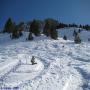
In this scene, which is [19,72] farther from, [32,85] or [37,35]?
[37,35]

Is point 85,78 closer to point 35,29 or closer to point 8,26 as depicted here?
point 35,29

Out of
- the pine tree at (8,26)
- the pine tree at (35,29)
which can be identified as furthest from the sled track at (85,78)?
the pine tree at (8,26)

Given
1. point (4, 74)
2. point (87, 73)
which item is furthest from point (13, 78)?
point (87, 73)

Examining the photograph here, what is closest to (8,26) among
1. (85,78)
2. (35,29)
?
(35,29)

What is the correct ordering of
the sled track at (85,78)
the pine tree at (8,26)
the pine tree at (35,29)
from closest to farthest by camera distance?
the sled track at (85,78) < the pine tree at (35,29) < the pine tree at (8,26)

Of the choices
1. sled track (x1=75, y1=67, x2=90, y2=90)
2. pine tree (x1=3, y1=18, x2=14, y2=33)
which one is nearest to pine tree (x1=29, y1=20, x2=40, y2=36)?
pine tree (x1=3, y1=18, x2=14, y2=33)

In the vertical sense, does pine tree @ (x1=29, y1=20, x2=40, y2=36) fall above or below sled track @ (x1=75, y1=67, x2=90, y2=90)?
above

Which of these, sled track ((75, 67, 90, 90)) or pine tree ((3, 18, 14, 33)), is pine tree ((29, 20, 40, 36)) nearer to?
pine tree ((3, 18, 14, 33))

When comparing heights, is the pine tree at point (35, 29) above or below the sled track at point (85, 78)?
above

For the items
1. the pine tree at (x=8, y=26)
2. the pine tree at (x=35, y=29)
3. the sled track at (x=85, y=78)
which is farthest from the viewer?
the pine tree at (x=8, y=26)

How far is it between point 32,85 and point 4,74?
12.0 ft

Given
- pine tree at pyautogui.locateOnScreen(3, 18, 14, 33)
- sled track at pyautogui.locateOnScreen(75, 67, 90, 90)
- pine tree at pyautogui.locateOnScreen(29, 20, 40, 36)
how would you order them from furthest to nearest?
1. pine tree at pyautogui.locateOnScreen(3, 18, 14, 33)
2. pine tree at pyautogui.locateOnScreen(29, 20, 40, 36)
3. sled track at pyautogui.locateOnScreen(75, 67, 90, 90)

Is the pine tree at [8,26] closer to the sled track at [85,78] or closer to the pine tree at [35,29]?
the pine tree at [35,29]

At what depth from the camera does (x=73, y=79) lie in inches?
602
